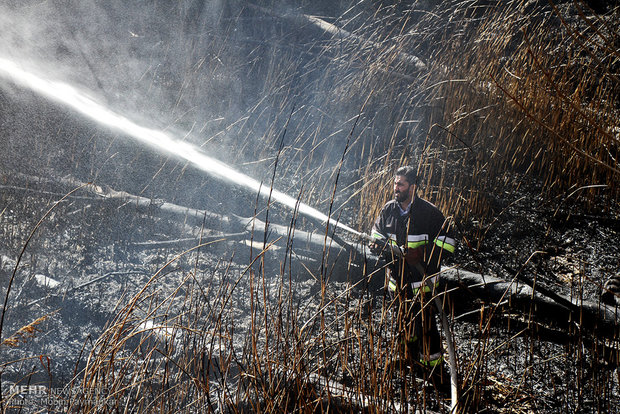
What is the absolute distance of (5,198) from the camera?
4434 mm

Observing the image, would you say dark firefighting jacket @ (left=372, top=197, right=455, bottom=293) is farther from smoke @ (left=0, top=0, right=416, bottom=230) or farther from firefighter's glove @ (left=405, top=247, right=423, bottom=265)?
smoke @ (left=0, top=0, right=416, bottom=230)

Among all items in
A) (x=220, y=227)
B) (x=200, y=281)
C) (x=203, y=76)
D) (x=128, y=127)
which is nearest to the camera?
(x=200, y=281)

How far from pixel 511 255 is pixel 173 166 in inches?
168

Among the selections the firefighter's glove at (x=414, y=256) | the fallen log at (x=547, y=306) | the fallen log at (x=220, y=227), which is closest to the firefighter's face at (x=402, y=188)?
the firefighter's glove at (x=414, y=256)

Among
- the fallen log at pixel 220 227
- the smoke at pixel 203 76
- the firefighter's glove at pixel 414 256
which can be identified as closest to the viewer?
the firefighter's glove at pixel 414 256

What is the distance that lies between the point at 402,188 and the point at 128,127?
4.93 m

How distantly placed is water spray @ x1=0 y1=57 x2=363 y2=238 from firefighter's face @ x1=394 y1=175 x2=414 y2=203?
100 inches

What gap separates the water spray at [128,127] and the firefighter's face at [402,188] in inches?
100

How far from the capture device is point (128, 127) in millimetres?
6523

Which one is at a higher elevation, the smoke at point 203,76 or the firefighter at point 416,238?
the smoke at point 203,76

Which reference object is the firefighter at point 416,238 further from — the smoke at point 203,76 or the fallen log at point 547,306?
the smoke at point 203,76

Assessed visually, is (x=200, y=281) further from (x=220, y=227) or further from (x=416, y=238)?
(x=416, y=238)

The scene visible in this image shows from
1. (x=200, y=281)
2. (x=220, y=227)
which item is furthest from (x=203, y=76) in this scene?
(x=200, y=281)

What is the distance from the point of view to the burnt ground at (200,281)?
3.05 meters
